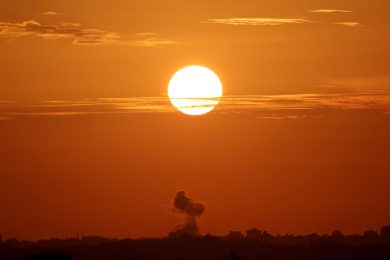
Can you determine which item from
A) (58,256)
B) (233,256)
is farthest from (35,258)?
(233,256)

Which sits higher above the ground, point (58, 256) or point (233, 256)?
point (233, 256)

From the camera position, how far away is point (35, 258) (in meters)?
132

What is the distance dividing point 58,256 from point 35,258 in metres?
2.43

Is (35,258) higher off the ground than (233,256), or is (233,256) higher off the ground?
(233,256)

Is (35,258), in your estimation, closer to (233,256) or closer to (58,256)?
(58,256)

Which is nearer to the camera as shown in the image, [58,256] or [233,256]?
[58,256]

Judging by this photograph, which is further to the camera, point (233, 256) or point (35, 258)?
point (233, 256)

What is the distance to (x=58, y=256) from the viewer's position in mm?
132750

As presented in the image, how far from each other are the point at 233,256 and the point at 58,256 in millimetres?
37203

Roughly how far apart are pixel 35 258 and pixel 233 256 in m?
39.2
